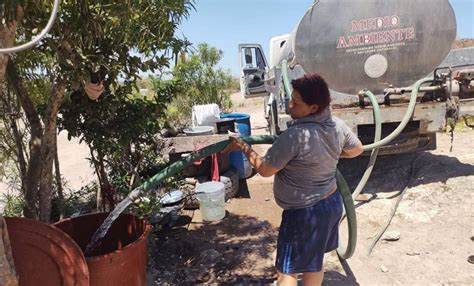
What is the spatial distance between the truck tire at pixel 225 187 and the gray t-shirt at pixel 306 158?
8.42ft

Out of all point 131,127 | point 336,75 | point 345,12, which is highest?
point 345,12

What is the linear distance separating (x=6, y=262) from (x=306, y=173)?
5.16ft

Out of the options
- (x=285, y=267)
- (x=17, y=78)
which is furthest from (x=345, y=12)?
(x=17, y=78)

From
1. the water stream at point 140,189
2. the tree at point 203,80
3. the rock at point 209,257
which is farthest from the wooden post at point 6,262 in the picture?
the tree at point 203,80

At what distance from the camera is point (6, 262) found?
163 centimetres

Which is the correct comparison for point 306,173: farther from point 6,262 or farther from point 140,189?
point 6,262

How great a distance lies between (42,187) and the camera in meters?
2.64

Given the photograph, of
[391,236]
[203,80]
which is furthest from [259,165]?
[203,80]

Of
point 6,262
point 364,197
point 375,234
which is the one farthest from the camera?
point 364,197

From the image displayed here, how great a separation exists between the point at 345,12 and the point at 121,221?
10.7 ft

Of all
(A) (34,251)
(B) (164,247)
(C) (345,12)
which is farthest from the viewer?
(C) (345,12)

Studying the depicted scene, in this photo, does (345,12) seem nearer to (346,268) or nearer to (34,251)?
(346,268)

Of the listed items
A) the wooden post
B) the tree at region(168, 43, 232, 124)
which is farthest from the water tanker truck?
the tree at region(168, 43, 232, 124)

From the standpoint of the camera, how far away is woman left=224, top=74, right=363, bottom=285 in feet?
7.02
